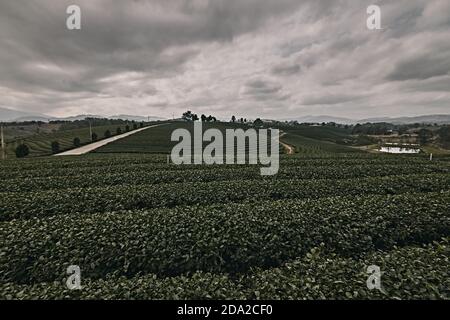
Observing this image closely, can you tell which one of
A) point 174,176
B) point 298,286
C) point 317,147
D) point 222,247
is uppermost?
point 317,147

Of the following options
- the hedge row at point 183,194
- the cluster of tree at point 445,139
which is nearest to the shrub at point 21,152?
the hedge row at point 183,194

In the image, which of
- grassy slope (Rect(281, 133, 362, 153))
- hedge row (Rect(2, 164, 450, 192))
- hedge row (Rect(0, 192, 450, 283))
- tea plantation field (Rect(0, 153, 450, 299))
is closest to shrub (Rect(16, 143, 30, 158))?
hedge row (Rect(2, 164, 450, 192))

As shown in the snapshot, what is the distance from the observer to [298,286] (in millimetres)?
4375

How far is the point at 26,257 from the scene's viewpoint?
19.4 feet

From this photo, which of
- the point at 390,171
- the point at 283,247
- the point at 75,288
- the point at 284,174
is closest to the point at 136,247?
the point at 75,288

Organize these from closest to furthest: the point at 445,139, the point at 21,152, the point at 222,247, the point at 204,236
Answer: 1. the point at 222,247
2. the point at 204,236
3. the point at 21,152
4. the point at 445,139

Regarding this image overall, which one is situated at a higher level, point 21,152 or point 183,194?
point 21,152

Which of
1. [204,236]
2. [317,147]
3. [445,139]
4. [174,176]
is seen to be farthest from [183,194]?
[445,139]

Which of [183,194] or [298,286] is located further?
[183,194]

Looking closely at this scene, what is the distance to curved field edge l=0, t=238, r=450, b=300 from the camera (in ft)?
13.3

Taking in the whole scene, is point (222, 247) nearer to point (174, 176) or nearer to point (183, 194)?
point (183, 194)

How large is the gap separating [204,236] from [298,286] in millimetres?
3040

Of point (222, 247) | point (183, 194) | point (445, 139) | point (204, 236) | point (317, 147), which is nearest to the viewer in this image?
point (222, 247)

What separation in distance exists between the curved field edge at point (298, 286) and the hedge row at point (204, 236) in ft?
3.48
